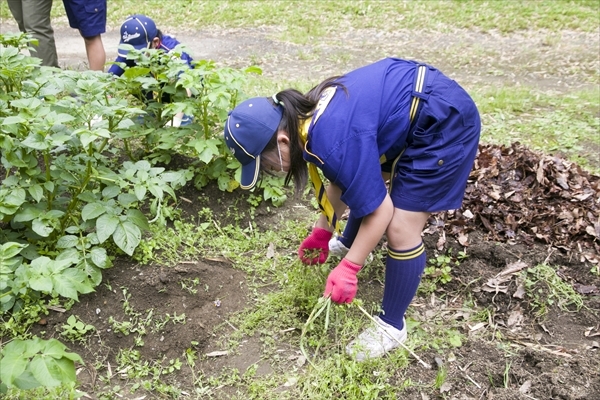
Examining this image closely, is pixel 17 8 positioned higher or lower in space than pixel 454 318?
higher

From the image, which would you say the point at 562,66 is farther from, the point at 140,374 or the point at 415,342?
the point at 140,374

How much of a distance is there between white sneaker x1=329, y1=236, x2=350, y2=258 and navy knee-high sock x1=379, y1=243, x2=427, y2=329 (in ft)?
1.95

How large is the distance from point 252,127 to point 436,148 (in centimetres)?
77

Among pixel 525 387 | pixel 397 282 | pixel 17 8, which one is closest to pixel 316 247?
pixel 397 282

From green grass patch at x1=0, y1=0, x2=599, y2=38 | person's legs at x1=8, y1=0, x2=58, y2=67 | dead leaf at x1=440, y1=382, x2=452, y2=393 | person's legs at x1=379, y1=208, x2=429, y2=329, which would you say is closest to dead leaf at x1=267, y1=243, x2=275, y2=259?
person's legs at x1=379, y1=208, x2=429, y2=329

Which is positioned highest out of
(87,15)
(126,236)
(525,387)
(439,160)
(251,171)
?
(439,160)

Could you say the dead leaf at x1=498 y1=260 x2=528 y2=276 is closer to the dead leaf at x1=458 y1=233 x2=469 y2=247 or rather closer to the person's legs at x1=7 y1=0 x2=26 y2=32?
the dead leaf at x1=458 y1=233 x2=469 y2=247

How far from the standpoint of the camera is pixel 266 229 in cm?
352

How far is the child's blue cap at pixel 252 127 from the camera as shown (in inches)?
88.9

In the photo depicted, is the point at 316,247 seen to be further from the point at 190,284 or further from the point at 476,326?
the point at 476,326

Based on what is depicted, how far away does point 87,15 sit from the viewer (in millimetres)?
4957

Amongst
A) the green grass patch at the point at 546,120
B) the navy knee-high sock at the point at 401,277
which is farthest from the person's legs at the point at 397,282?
the green grass patch at the point at 546,120

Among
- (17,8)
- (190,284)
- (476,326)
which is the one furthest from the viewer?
(17,8)

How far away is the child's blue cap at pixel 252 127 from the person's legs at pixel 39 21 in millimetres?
3533
